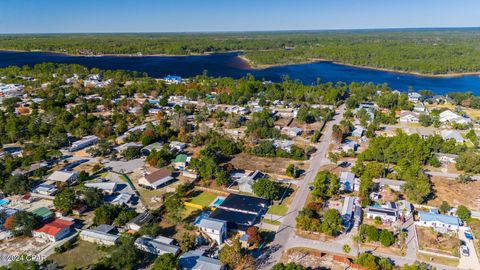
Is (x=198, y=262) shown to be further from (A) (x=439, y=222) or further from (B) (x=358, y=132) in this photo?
(B) (x=358, y=132)

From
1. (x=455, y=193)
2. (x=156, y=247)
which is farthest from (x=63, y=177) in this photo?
(x=455, y=193)

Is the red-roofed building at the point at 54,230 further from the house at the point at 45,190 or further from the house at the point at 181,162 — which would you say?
the house at the point at 181,162

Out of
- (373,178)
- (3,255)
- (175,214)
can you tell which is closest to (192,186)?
(175,214)

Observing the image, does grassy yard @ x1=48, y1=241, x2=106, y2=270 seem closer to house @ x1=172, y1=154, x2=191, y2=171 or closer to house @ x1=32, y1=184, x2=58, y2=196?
house @ x1=32, y1=184, x2=58, y2=196

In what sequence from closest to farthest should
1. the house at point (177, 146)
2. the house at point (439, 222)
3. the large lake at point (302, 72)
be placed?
the house at point (439, 222) → the house at point (177, 146) → the large lake at point (302, 72)

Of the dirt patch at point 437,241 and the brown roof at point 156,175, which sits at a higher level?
the brown roof at point 156,175

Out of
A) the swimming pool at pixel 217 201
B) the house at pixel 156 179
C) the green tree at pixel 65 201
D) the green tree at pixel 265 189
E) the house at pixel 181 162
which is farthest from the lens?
the house at pixel 181 162

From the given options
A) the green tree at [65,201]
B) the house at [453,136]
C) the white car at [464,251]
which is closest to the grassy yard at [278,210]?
the white car at [464,251]
